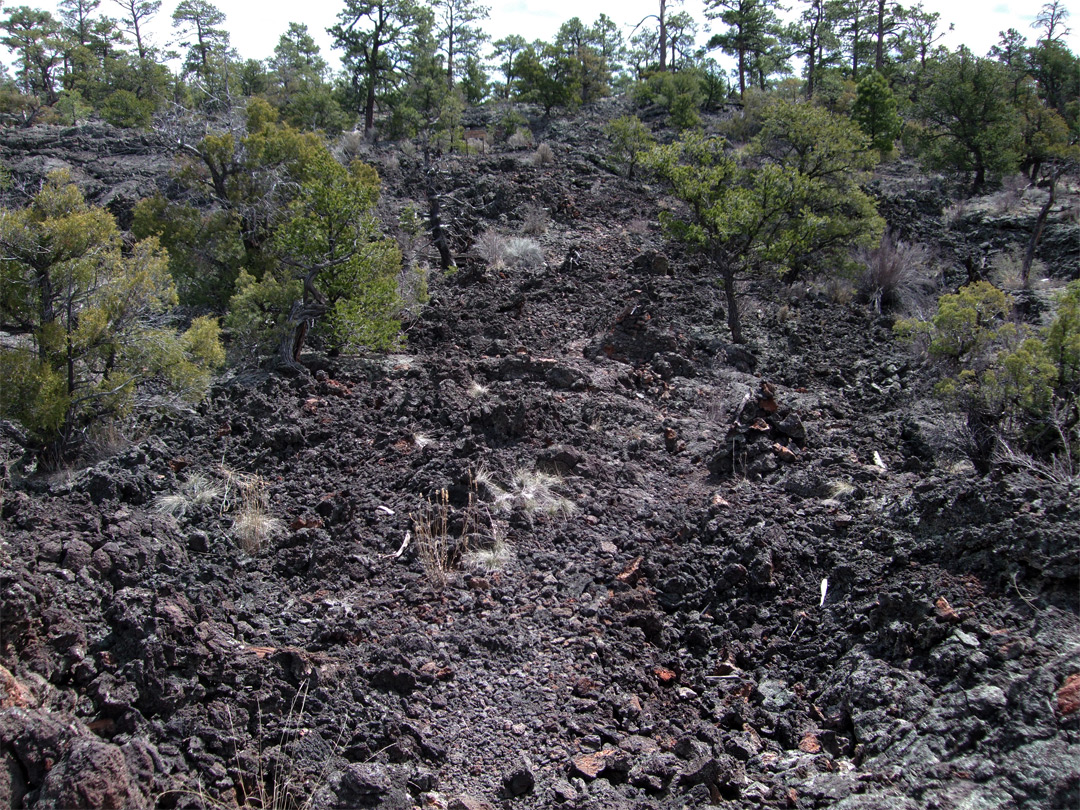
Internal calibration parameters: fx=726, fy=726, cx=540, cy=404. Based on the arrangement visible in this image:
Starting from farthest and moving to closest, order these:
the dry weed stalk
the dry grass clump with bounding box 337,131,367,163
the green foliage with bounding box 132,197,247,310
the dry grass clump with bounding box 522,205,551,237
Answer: the dry grass clump with bounding box 337,131,367,163
the dry grass clump with bounding box 522,205,551,237
the green foliage with bounding box 132,197,247,310
the dry weed stalk

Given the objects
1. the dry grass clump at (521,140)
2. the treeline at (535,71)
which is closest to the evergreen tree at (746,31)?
the treeline at (535,71)

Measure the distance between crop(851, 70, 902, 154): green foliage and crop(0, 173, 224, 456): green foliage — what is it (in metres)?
18.7

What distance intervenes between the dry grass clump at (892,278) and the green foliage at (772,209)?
0.77 m

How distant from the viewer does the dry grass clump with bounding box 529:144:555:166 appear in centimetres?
1780

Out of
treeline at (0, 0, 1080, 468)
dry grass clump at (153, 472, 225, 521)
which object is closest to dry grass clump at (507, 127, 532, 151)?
treeline at (0, 0, 1080, 468)

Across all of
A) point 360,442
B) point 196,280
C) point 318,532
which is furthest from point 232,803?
point 196,280

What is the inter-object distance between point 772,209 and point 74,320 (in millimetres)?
8164

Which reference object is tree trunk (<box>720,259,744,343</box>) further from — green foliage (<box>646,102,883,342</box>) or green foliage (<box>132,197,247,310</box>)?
green foliage (<box>132,197,247,310</box>)

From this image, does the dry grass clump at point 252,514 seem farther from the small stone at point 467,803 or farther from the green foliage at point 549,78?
the green foliage at point 549,78

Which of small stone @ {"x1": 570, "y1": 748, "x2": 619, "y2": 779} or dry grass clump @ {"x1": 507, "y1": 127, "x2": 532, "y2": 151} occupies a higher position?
dry grass clump @ {"x1": 507, "y1": 127, "x2": 532, "y2": 151}

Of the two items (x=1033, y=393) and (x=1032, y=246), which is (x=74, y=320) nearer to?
(x=1033, y=393)

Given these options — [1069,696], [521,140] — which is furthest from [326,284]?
[521,140]

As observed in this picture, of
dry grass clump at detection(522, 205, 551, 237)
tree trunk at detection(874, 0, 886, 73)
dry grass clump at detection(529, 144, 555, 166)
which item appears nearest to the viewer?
dry grass clump at detection(522, 205, 551, 237)

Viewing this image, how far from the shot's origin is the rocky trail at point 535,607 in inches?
118
